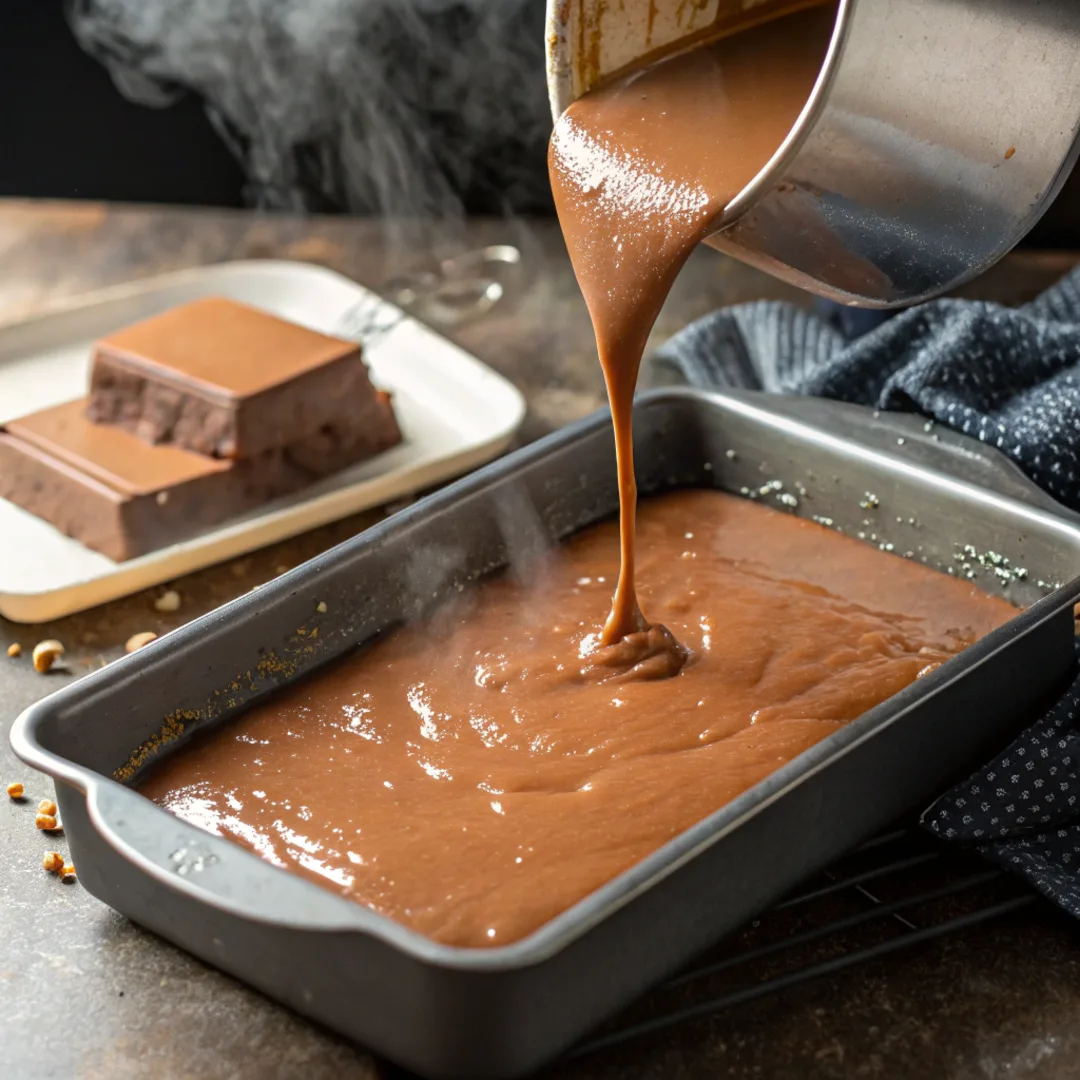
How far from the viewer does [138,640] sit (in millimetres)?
2045

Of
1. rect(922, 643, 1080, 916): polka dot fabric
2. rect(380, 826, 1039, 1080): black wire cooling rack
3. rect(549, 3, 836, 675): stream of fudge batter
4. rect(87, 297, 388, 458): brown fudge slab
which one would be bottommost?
rect(380, 826, 1039, 1080): black wire cooling rack

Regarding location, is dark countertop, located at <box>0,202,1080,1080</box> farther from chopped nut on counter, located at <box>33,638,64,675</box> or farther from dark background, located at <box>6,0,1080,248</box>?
dark background, located at <box>6,0,1080,248</box>

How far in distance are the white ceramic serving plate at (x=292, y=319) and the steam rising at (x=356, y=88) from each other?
0.48m

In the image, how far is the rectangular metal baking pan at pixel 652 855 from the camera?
1.27m

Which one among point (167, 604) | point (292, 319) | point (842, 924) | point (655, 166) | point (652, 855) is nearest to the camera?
point (652, 855)

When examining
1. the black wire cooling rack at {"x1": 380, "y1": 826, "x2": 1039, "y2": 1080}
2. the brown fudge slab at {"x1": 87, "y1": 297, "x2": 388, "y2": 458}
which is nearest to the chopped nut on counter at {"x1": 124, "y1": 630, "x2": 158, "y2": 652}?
the brown fudge slab at {"x1": 87, "y1": 297, "x2": 388, "y2": 458}

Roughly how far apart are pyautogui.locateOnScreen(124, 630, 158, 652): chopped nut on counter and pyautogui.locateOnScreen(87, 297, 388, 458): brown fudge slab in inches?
13.0

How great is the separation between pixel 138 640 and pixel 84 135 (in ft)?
6.49

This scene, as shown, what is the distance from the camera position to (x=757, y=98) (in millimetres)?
1670

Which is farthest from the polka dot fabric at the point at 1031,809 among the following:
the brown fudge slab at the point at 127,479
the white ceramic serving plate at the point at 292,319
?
the brown fudge slab at the point at 127,479

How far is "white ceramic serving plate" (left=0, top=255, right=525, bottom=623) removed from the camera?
7.06ft

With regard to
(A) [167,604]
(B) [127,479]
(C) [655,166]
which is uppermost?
(C) [655,166]

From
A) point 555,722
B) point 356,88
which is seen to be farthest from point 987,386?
point 356,88

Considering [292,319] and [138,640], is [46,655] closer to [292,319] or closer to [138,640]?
[138,640]
